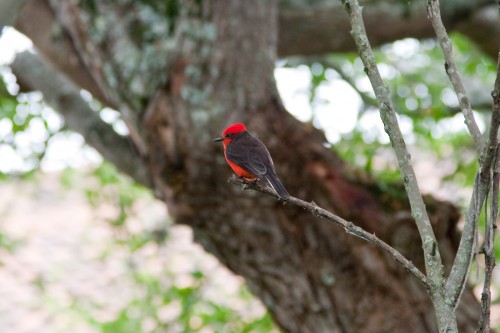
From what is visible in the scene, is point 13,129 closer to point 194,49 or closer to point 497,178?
point 194,49

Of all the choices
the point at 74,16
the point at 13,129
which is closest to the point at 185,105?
the point at 74,16

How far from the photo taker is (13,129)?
546 centimetres

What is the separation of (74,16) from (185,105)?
876 millimetres

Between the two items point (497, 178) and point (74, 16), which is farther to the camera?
point (74, 16)

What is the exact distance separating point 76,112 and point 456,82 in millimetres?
3563

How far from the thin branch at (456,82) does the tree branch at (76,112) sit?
10.3 ft

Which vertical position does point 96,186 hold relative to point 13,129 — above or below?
above

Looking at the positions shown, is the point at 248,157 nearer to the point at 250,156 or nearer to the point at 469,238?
the point at 250,156

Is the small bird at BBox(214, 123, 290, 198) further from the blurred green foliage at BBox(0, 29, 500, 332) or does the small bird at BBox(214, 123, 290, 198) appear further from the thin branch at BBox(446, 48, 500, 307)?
the blurred green foliage at BBox(0, 29, 500, 332)

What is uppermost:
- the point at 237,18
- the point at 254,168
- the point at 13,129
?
the point at 13,129

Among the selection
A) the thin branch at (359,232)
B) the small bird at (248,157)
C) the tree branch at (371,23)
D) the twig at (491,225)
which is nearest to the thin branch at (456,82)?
the twig at (491,225)

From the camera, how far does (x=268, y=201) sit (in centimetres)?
361

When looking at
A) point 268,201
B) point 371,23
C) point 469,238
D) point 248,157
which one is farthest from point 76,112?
point 469,238

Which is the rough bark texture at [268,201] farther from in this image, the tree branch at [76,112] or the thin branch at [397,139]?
the thin branch at [397,139]
